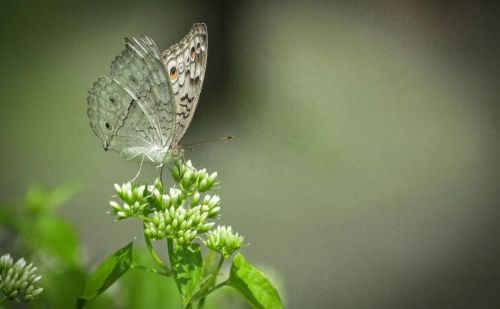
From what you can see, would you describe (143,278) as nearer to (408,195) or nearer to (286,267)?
(286,267)

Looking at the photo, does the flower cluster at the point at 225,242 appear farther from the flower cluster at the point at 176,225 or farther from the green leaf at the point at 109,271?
the green leaf at the point at 109,271

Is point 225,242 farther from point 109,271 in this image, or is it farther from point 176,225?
point 109,271

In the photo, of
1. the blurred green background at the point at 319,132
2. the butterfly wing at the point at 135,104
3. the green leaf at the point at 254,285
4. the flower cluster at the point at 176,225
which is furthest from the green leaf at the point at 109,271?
the blurred green background at the point at 319,132

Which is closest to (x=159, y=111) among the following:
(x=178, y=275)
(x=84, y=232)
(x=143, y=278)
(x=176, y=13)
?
(x=143, y=278)

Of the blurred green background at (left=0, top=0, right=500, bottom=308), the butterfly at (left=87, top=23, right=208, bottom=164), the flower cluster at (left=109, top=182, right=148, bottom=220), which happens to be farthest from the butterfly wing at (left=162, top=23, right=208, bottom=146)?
the blurred green background at (left=0, top=0, right=500, bottom=308)

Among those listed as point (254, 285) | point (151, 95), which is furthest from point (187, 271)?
point (151, 95)

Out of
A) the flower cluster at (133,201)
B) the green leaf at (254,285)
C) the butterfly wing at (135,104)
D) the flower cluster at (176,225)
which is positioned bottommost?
the green leaf at (254,285)
